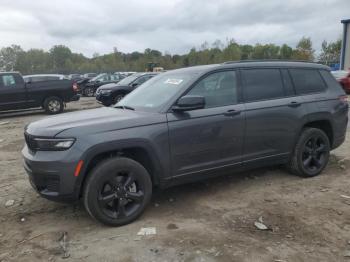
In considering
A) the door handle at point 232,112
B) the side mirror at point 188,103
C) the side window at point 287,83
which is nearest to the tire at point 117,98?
the side window at point 287,83

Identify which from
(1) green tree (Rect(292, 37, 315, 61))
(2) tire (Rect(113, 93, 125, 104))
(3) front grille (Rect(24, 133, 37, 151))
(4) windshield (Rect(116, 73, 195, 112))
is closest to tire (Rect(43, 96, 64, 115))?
(2) tire (Rect(113, 93, 125, 104))

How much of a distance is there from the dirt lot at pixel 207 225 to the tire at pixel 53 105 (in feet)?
32.5

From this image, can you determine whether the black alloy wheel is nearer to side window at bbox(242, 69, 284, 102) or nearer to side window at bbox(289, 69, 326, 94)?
side window at bbox(289, 69, 326, 94)

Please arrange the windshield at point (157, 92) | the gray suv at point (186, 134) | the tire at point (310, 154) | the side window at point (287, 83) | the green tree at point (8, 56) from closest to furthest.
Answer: the gray suv at point (186, 134) < the windshield at point (157, 92) < the side window at point (287, 83) < the tire at point (310, 154) < the green tree at point (8, 56)

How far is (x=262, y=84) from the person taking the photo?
5340 millimetres

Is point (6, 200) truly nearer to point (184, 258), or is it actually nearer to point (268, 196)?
point (184, 258)

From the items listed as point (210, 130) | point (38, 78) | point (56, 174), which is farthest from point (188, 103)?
point (38, 78)

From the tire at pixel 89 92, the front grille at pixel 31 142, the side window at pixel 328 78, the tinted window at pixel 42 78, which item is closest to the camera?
the front grille at pixel 31 142

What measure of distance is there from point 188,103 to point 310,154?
97.2 inches

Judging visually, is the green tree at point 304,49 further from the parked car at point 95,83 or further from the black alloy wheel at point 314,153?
the black alloy wheel at point 314,153

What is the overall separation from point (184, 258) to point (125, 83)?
44.6 ft

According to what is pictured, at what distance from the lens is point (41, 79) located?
15352 mm

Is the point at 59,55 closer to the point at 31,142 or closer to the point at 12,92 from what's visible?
the point at 12,92

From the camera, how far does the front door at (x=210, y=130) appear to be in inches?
178
